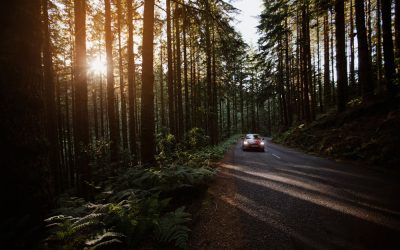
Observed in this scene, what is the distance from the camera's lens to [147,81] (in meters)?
8.06

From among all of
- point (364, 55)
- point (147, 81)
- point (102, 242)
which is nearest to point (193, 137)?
point (147, 81)

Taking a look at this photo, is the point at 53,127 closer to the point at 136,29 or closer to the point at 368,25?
the point at 136,29

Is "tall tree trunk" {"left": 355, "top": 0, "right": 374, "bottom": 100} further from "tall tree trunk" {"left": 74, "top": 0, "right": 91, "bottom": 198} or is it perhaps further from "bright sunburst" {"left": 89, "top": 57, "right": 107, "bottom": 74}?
"tall tree trunk" {"left": 74, "top": 0, "right": 91, "bottom": 198}

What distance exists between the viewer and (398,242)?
3.58 metres

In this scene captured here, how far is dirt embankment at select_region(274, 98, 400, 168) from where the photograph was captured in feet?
30.3

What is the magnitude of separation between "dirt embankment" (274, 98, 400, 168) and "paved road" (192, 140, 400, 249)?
1.63 metres

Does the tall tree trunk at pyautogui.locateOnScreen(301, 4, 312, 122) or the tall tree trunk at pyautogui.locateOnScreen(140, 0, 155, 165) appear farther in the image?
the tall tree trunk at pyautogui.locateOnScreen(301, 4, 312, 122)

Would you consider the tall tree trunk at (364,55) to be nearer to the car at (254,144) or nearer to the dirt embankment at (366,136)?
the dirt embankment at (366,136)

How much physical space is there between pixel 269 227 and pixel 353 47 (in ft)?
113

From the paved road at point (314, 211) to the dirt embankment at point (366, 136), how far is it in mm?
1632

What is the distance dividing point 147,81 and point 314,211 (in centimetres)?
611

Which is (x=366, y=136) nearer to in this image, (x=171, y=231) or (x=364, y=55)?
(x=364, y=55)

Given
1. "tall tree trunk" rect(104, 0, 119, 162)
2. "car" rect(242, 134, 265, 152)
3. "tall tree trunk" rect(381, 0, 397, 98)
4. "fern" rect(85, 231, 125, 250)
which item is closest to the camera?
"fern" rect(85, 231, 125, 250)

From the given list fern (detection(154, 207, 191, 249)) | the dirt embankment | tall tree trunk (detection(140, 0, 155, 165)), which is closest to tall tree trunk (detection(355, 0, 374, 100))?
the dirt embankment
